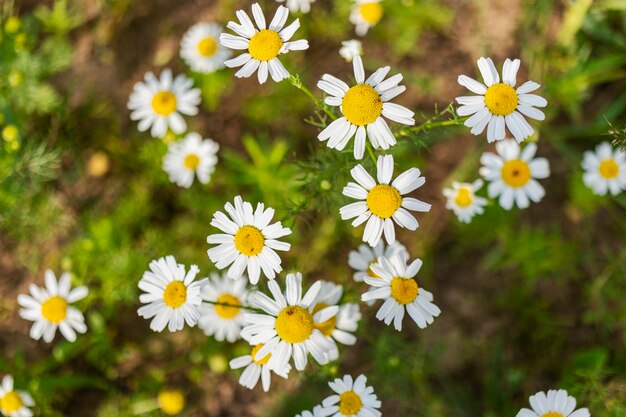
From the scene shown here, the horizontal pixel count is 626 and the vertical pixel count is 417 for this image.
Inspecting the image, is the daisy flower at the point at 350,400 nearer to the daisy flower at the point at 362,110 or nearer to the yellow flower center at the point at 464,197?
the daisy flower at the point at 362,110

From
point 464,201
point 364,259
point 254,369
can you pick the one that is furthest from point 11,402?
point 464,201

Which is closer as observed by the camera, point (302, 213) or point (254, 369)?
point (254, 369)

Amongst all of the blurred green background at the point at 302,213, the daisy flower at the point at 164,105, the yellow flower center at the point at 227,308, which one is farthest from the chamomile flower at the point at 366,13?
the yellow flower center at the point at 227,308


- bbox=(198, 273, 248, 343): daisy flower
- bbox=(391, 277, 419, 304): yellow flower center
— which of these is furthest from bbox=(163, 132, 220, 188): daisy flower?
bbox=(391, 277, 419, 304): yellow flower center

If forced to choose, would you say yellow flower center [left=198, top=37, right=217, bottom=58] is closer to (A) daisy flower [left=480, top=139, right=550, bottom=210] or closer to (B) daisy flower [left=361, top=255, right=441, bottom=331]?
(A) daisy flower [left=480, top=139, right=550, bottom=210]

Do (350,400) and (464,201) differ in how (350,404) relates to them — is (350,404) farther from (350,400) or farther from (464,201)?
(464,201)

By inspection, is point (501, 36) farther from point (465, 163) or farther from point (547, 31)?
point (465, 163)
